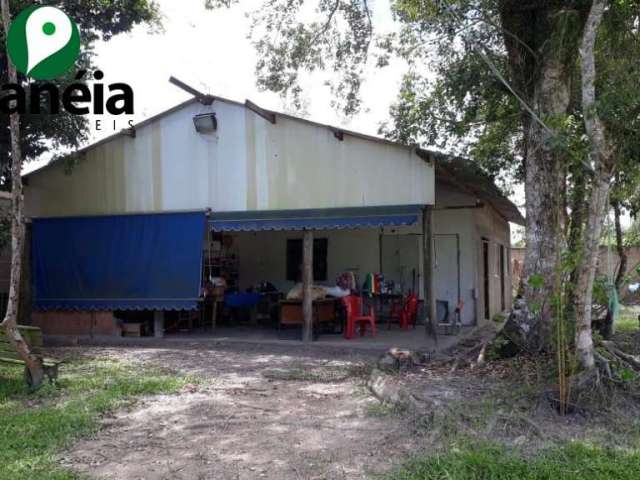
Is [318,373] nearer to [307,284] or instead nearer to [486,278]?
[307,284]

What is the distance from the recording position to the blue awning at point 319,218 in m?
9.66

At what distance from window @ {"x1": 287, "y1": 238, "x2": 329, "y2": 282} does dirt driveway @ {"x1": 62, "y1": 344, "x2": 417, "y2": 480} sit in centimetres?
600

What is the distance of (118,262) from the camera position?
11320 millimetres

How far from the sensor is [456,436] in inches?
189

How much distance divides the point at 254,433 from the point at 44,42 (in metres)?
7.30

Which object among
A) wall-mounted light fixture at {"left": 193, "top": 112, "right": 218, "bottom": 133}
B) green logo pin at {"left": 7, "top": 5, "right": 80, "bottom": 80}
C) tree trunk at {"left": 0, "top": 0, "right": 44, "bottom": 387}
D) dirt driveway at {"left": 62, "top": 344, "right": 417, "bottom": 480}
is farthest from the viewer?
wall-mounted light fixture at {"left": 193, "top": 112, "right": 218, "bottom": 133}

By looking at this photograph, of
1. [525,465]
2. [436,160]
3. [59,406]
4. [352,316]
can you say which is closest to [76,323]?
[352,316]

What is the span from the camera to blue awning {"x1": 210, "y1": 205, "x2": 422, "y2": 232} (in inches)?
380

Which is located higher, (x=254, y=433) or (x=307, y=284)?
(x=307, y=284)

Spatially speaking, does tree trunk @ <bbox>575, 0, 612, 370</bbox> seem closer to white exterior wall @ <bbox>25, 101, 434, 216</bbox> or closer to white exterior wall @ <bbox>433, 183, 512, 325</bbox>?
white exterior wall @ <bbox>25, 101, 434, 216</bbox>

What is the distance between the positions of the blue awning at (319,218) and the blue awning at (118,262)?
605mm

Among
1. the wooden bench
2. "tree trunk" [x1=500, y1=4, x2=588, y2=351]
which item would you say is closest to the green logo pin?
the wooden bench

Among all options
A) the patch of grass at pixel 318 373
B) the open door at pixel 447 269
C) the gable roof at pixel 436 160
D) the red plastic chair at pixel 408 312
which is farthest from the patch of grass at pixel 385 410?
the open door at pixel 447 269

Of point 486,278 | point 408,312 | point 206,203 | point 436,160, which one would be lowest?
point 408,312
